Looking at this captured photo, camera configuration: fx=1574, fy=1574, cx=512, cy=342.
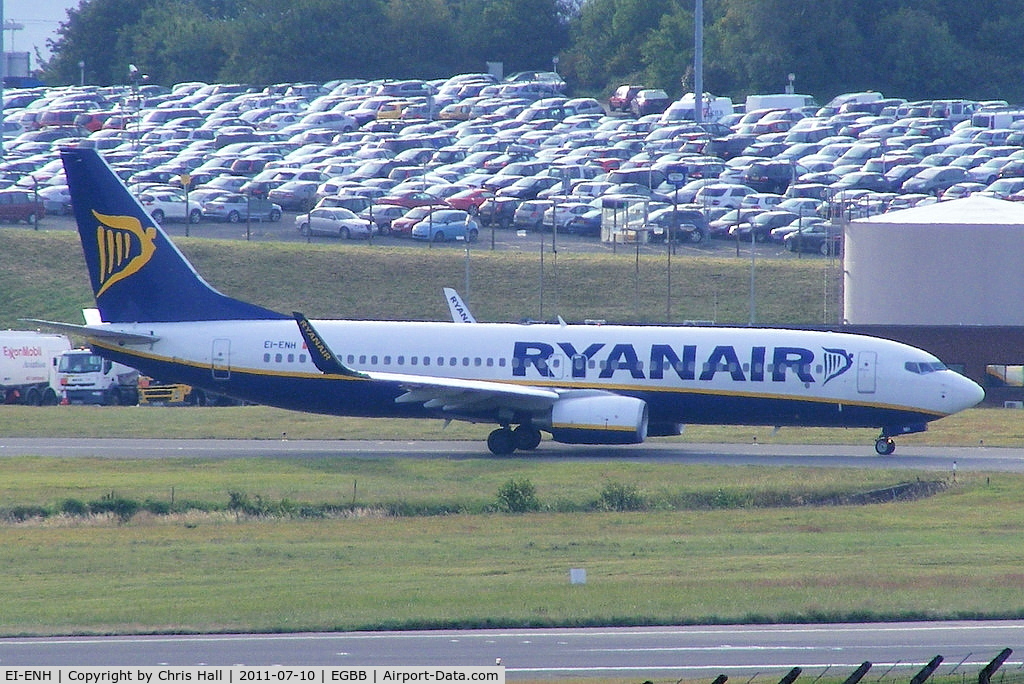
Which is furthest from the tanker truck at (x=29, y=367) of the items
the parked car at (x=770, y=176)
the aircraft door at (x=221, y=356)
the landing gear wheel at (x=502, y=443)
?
the parked car at (x=770, y=176)

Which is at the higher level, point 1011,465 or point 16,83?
point 16,83

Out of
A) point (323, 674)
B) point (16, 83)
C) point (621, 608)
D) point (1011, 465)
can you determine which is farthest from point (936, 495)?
point (16, 83)

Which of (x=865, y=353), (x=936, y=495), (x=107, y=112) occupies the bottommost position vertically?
(x=936, y=495)

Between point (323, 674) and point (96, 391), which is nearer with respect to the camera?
point (323, 674)

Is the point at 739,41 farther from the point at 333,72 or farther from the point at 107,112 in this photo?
the point at 107,112

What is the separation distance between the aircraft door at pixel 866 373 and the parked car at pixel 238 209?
51.6 metres

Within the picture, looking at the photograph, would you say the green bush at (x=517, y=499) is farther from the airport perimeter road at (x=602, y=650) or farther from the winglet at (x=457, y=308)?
the winglet at (x=457, y=308)

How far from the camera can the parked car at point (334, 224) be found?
85812 millimetres

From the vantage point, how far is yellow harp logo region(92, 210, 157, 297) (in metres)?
46.2

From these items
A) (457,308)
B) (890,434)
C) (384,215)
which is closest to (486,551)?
(890,434)

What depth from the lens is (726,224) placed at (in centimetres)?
8612

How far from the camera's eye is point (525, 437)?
45125 millimetres

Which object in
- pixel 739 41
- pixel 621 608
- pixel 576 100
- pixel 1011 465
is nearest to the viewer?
pixel 621 608

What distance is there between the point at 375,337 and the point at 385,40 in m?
112
